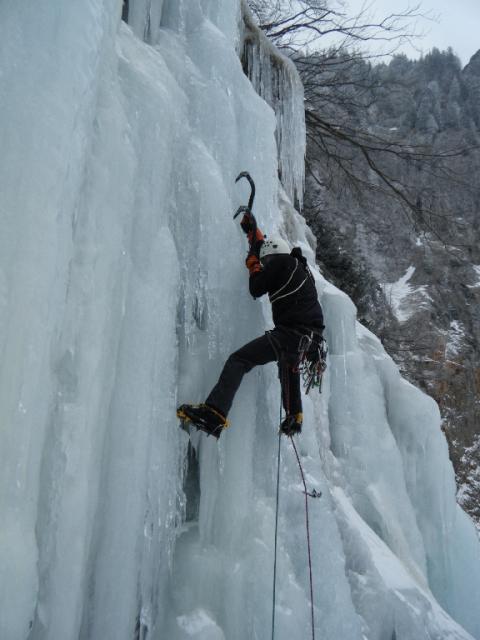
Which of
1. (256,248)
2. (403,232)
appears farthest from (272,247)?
(403,232)

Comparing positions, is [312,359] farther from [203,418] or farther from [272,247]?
[203,418]

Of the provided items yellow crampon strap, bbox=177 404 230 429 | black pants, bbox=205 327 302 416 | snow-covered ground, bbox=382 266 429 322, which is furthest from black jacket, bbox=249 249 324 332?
snow-covered ground, bbox=382 266 429 322

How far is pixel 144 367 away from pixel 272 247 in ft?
3.55

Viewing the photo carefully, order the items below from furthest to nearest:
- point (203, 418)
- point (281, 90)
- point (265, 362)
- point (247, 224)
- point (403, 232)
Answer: point (403, 232) < point (281, 90) < point (247, 224) < point (265, 362) < point (203, 418)

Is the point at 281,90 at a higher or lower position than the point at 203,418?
higher

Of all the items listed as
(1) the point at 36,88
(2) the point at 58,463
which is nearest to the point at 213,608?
(2) the point at 58,463

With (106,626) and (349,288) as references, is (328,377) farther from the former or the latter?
(349,288)

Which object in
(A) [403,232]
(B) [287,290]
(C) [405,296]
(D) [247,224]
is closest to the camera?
(B) [287,290]

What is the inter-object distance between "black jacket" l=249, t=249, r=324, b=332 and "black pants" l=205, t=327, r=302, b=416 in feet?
0.37

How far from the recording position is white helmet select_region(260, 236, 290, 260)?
2.86 m

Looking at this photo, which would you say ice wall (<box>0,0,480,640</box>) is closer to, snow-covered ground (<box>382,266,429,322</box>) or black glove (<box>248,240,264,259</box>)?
black glove (<box>248,240,264,259</box>)

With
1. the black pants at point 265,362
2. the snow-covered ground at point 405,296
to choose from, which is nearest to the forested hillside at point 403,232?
the snow-covered ground at point 405,296

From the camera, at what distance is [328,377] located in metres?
4.39

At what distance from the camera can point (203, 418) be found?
7.86ft
